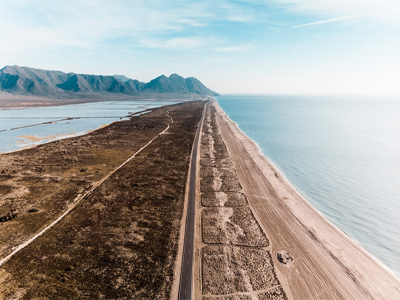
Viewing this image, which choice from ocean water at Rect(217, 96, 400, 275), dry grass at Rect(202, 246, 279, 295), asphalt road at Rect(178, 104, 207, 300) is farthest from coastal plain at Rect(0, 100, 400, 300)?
ocean water at Rect(217, 96, 400, 275)

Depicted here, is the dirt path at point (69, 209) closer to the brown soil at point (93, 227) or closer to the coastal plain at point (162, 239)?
the coastal plain at point (162, 239)

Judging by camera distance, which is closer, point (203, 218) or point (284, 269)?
point (284, 269)

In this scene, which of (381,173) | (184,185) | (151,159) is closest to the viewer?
(184,185)

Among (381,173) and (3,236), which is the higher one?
(381,173)

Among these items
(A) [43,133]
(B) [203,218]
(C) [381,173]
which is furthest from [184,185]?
(A) [43,133]

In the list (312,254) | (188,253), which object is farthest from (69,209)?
(312,254)

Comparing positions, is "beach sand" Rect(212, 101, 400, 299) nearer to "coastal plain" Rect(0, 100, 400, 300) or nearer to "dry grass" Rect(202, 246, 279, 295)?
"coastal plain" Rect(0, 100, 400, 300)

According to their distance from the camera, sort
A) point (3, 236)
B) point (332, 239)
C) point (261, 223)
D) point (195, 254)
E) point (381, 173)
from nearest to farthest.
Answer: point (195, 254) < point (3, 236) < point (332, 239) < point (261, 223) < point (381, 173)

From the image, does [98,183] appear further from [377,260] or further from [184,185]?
[377,260]
